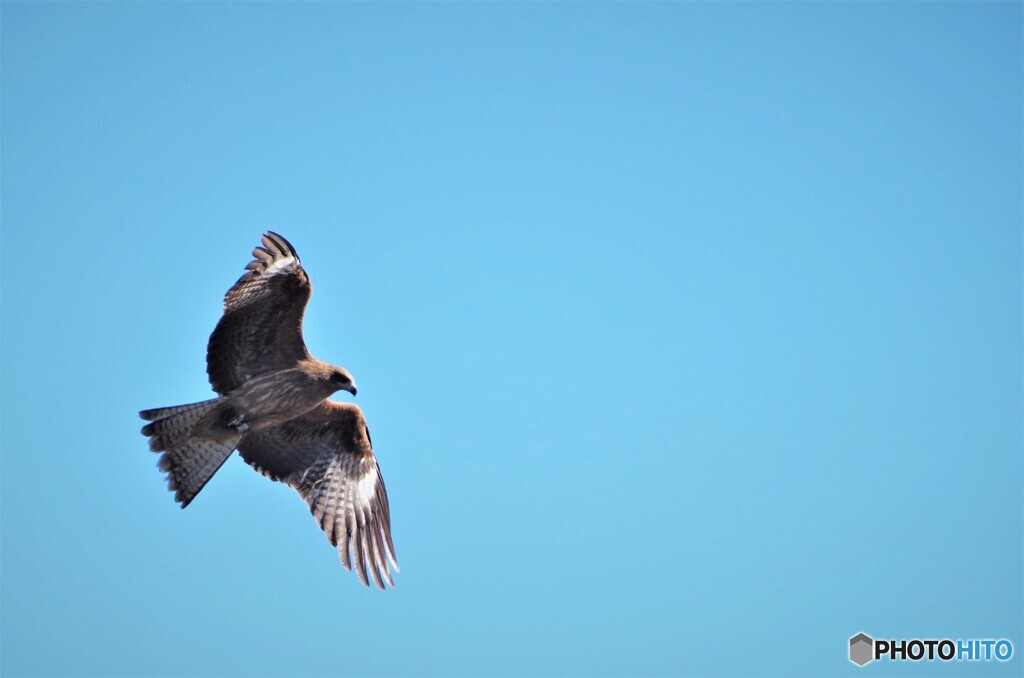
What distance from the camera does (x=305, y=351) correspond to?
53.1 ft

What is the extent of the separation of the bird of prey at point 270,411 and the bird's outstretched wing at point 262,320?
0.04ft

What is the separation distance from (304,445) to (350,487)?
0.84 m

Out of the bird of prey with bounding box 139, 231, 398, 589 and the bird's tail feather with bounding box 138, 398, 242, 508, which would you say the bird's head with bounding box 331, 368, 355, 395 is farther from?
the bird's tail feather with bounding box 138, 398, 242, 508

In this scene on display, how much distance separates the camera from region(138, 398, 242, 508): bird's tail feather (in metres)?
15.9

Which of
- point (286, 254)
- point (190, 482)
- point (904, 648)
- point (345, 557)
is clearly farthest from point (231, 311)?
point (904, 648)

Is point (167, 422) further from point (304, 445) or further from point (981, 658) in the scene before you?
point (981, 658)

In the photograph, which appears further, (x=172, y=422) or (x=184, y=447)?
(x=184, y=447)

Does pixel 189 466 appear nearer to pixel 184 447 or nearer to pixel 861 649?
pixel 184 447

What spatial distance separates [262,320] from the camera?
15812 millimetres

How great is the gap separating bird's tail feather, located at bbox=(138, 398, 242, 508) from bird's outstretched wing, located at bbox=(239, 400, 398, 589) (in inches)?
38.9

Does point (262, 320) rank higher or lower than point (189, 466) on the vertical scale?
higher

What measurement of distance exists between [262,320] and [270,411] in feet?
3.78

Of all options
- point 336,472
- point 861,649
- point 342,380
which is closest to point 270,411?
point 342,380

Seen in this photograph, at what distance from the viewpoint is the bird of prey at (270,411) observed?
15.7m
